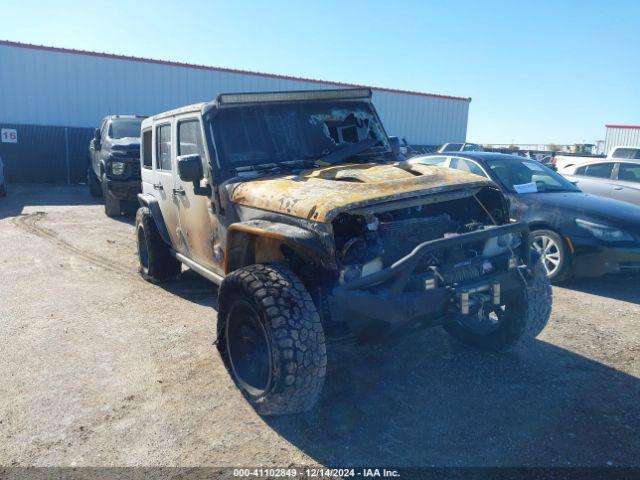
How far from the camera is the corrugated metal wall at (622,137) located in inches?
1230

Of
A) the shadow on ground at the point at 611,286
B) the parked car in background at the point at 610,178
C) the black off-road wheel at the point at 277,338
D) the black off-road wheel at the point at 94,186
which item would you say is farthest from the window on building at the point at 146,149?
the black off-road wheel at the point at 94,186

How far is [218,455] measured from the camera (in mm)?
2871

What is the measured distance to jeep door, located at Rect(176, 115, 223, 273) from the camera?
4180 millimetres

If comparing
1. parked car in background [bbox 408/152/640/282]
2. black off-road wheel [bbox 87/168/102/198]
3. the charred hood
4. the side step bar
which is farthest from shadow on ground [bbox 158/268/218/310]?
black off-road wheel [bbox 87/168/102/198]

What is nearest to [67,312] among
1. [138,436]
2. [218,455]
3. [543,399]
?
[138,436]

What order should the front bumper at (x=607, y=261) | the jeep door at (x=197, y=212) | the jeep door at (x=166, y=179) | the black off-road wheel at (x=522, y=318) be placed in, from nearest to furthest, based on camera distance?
the black off-road wheel at (x=522, y=318), the jeep door at (x=197, y=212), the jeep door at (x=166, y=179), the front bumper at (x=607, y=261)

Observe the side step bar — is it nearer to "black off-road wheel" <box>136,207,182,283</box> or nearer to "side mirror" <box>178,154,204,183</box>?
"black off-road wheel" <box>136,207,182,283</box>

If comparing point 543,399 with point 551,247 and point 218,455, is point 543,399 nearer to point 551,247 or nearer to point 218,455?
point 218,455

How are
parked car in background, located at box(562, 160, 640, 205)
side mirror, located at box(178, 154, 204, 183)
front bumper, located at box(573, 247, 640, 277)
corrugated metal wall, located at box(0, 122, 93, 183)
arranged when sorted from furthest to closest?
corrugated metal wall, located at box(0, 122, 93, 183), parked car in background, located at box(562, 160, 640, 205), front bumper, located at box(573, 247, 640, 277), side mirror, located at box(178, 154, 204, 183)

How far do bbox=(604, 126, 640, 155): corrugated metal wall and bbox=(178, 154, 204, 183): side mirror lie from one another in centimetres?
3314

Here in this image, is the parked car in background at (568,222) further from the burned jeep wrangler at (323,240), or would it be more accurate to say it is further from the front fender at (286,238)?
the front fender at (286,238)

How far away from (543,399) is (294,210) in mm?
2087

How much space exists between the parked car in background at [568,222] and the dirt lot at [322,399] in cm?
53

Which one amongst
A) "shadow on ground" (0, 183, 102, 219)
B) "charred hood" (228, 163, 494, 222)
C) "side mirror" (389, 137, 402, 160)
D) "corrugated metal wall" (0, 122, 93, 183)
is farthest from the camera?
"corrugated metal wall" (0, 122, 93, 183)
